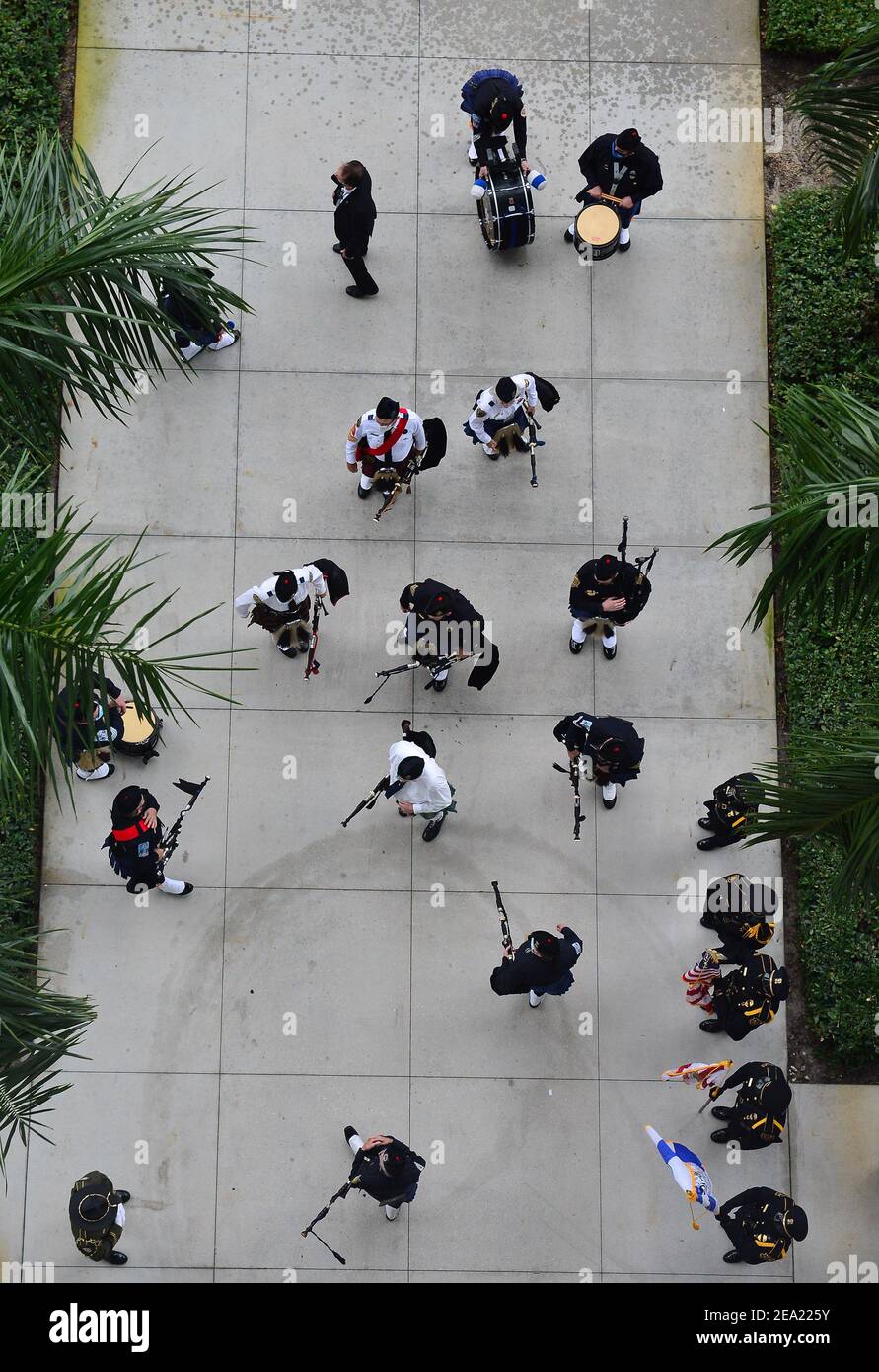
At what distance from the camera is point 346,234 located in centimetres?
1191

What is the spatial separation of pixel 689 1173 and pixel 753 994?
4.68 feet

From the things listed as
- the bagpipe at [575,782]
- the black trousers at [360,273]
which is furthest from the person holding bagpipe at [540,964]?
the black trousers at [360,273]

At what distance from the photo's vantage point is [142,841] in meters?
10.3

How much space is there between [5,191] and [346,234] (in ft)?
16.0

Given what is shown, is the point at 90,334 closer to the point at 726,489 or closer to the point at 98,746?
the point at 98,746

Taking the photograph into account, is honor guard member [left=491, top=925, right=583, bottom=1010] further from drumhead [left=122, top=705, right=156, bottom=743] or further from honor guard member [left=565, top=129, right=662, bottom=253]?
honor guard member [left=565, top=129, right=662, bottom=253]

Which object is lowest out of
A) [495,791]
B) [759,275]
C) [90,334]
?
[495,791]

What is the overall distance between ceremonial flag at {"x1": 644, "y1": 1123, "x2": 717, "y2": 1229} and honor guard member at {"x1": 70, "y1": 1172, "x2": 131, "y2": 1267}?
4.28m

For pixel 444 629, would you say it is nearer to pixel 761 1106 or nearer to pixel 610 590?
pixel 610 590

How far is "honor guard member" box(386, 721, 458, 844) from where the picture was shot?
10383 millimetres

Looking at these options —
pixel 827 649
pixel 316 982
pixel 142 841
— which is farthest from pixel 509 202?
pixel 316 982

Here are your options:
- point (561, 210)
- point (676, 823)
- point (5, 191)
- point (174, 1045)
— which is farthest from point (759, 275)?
point (174, 1045)

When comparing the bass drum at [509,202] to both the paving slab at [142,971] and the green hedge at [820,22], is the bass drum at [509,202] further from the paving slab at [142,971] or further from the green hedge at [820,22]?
the paving slab at [142,971]

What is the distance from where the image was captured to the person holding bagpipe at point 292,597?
10586mm
